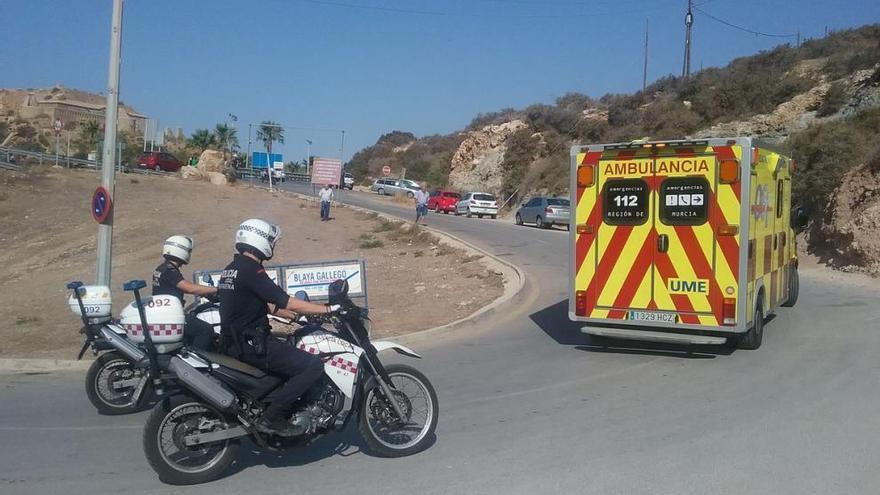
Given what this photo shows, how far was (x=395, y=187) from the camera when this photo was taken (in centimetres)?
7025

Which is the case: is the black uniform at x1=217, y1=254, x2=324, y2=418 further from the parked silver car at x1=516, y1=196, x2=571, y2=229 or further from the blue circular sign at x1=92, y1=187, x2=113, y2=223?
the parked silver car at x1=516, y1=196, x2=571, y2=229

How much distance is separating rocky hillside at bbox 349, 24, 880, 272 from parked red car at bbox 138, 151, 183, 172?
83.2 feet

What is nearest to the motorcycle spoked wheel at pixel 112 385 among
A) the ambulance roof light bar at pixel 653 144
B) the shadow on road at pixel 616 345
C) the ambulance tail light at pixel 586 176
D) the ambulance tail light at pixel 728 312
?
the shadow on road at pixel 616 345

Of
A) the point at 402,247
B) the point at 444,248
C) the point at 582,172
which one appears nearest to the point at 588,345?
the point at 582,172

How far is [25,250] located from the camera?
90.7 ft

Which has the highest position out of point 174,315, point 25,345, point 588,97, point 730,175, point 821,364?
point 588,97

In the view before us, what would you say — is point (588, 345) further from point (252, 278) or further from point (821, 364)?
point (252, 278)

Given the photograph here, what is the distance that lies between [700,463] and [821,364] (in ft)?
14.6

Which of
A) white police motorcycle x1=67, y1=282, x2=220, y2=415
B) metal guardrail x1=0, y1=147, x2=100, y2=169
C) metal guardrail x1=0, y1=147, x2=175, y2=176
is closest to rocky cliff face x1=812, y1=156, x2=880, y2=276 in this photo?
white police motorcycle x1=67, y1=282, x2=220, y2=415

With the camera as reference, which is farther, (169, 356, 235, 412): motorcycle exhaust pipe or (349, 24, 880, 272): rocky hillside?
(349, 24, 880, 272): rocky hillside

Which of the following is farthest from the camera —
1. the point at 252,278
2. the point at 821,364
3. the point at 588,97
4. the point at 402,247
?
the point at 588,97

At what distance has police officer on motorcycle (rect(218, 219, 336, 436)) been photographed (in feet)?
17.9

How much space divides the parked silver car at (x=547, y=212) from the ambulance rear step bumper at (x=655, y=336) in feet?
82.1

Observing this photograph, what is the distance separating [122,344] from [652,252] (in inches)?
251
